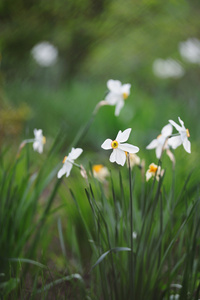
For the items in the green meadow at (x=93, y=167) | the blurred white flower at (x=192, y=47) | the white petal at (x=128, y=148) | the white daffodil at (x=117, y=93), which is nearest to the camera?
the white petal at (x=128, y=148)

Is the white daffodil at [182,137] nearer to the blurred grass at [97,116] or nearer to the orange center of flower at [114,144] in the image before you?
the orange center of flower at [114,144]

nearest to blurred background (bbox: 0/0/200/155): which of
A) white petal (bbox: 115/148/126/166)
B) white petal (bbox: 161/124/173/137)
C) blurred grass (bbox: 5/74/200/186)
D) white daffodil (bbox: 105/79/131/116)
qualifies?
blurred grass (bbox: 5/74/200/186)

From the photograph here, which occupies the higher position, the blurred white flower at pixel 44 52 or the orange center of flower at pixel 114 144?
the blurred white flower at pixel 44 52

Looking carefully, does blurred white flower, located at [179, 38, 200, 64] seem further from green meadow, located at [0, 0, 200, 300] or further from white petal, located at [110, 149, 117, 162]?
white petal, located at [110, 149, 117, 162]

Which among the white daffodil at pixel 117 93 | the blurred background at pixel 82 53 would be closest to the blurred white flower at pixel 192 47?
the blurred background at pixel 82 53

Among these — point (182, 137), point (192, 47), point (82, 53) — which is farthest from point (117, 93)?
point (82, 53)

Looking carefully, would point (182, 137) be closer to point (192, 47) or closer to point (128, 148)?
point (128, 148)

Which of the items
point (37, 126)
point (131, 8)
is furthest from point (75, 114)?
point (131, 8)
